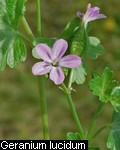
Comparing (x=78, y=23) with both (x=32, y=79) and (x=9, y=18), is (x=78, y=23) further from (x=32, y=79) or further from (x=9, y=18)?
(x=32, y=79)

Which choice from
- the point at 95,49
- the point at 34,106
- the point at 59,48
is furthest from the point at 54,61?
the point at 34,106

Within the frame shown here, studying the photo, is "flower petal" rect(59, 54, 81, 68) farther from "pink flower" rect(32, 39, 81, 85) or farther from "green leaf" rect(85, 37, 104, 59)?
"green leaf" rect(85, 37, 104, 59)

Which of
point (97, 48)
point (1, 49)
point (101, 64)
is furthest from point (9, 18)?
point (101, 64)

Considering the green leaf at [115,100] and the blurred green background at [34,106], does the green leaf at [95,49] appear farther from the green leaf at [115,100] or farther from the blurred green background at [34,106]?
the blurred green background at [34,106]

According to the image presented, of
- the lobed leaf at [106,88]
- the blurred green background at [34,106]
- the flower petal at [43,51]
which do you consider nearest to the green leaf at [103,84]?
the lobed leaf at [106,88]

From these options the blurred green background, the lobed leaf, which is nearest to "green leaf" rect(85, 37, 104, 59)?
the lobed leaf

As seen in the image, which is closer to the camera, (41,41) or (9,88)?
(41,41)
